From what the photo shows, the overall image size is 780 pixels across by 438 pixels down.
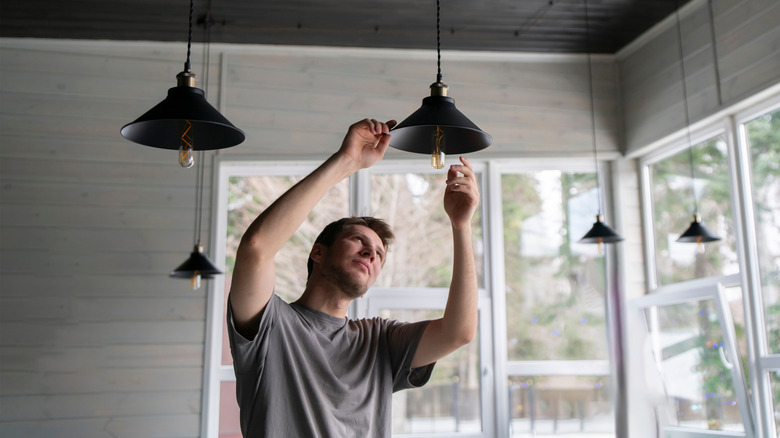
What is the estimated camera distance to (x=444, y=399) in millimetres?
4852

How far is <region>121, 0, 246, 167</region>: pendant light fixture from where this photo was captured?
6.36 ft

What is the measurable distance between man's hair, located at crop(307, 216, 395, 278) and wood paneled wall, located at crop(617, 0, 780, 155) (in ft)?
9.35

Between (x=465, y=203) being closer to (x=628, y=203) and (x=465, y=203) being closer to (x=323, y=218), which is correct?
(x=323, y=218)

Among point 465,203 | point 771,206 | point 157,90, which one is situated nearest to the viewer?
point 465,203

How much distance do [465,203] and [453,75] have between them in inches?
144

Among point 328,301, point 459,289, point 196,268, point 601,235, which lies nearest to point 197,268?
point 196,268

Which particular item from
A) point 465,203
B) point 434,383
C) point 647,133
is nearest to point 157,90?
point 434,383

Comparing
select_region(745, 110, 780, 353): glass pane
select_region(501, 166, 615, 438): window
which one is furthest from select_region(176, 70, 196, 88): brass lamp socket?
select_region(501, 166, 615, 438): window

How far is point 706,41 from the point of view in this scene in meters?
4.34

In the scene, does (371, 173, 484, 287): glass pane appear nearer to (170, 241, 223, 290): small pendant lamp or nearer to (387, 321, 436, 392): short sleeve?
(170, 241, 223, 290): small pendant lamp

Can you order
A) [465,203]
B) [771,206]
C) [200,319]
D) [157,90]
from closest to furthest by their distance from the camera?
1. [465,203]
2. [771,206]
3. [200,319]
4. [157,90]

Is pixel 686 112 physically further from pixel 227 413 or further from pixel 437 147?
pixel 227 413

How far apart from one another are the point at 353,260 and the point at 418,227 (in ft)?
11.1

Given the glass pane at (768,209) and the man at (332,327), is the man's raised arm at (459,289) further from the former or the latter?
the glass pane at (768,209)
